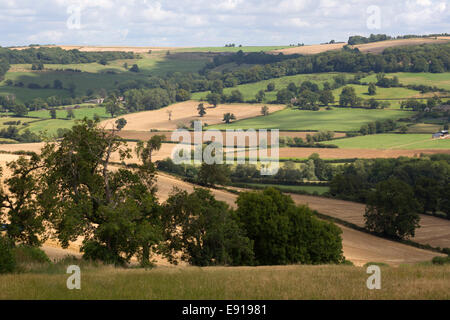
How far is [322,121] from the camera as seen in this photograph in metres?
185

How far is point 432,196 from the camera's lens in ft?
297

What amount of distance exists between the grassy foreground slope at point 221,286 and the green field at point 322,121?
150 meters

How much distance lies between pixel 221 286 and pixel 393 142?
13964cm

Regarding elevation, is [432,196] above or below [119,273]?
below

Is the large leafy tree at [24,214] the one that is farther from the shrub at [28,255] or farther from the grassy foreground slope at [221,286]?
the grassy foreground slope at [221,286]

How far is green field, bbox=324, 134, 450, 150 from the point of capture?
144512 mm

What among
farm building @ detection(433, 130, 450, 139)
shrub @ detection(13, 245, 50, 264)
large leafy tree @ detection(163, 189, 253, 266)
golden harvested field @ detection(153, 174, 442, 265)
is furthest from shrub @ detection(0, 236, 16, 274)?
farm building @ detection(433, 130, 450, 139)

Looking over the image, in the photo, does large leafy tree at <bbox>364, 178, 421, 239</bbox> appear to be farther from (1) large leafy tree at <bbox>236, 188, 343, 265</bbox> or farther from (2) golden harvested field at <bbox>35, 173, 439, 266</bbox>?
(1) large leafy tree at <bbox>236, 188, 343, 265</bbox>

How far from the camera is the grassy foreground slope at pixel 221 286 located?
1853 centimetres

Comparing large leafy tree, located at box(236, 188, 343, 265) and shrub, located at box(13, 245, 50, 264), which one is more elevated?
shrub, located at box(13, 245, 50, 264)

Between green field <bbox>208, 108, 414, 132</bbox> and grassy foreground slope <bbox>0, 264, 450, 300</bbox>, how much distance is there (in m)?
150
